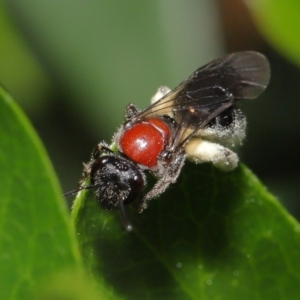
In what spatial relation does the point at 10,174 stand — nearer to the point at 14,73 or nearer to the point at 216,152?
the point at 216,152

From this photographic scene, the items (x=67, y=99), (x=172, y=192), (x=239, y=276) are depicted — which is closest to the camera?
(x=239, y=276)

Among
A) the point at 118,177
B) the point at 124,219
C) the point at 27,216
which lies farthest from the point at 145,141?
the point at 27,216

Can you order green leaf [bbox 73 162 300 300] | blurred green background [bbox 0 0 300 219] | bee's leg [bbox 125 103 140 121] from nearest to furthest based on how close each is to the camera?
green leaf [bbox 73 162 300 300] < bee's leg [bbox 125 103 140 121] < blurred green background [bbox 0 0 300 219]

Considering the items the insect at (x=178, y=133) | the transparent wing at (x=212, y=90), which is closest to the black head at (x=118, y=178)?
the insect at (x=178, y=133)

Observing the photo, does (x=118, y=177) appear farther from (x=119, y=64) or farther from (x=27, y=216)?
(x=119, y=64)

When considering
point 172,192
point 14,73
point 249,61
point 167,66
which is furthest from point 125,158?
point 14,73

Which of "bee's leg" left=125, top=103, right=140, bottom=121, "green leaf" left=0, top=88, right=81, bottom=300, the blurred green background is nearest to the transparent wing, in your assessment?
"bee's leg" left=125, top=103, right=140, bottom=121

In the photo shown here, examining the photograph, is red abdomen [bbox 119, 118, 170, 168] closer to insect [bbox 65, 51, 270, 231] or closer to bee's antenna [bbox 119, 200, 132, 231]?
insect [bbox 65, 51, 270, 231]
